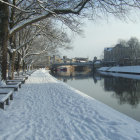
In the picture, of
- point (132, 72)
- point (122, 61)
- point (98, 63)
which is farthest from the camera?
point (98, 63)

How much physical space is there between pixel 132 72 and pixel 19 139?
156 ft

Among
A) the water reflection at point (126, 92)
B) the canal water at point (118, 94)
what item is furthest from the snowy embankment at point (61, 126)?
the water reflection at point (126, 92)

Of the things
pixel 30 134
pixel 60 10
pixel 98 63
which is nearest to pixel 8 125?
pixel 30 134

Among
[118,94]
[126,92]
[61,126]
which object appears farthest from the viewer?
[126,92]

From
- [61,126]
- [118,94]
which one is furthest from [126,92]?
[61,126]

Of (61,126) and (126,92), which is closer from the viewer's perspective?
(61,126)

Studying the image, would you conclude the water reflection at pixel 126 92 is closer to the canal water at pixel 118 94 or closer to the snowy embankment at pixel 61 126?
the canal water at pixel 118 94

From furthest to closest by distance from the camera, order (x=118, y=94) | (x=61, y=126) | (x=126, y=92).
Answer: (x=126, y=92) → (x=118, y=94) → (x=61, y=126)

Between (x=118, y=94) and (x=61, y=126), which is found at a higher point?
(x=61, y=126)

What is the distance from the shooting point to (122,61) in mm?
64875

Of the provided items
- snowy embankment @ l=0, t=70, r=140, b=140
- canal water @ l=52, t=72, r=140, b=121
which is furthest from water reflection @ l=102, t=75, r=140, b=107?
snowy embankment @ l=0, t=70, r=140, b=140

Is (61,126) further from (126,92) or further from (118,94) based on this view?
(126,92)

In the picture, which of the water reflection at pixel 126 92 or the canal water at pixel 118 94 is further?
the water reflection at pixel 126 92

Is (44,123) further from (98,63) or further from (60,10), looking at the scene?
(98,63)
